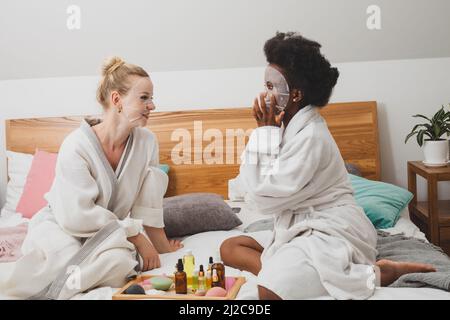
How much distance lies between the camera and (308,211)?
134 cm

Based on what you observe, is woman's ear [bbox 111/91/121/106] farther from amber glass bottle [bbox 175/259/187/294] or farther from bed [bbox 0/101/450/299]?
amber glass bottle [bbox 175/259/187/294]

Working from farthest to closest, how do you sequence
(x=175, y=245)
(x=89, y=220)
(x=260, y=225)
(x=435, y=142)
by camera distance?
(x=435, y=142), (x=260, y=225), (x=175, y=245), (x=89, y=220)

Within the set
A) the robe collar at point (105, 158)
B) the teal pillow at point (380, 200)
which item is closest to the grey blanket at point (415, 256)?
the teal pillow at point (380, 200)

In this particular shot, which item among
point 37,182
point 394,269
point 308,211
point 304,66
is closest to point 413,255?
point 394,269

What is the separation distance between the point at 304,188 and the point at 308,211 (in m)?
0.06

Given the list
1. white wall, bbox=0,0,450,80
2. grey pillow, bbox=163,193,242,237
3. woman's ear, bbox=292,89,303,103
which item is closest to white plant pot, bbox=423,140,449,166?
white wall, bbox=0,0,450,80

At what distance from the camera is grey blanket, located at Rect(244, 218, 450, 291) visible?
4.07 feet

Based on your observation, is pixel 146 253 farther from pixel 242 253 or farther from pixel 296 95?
pixel 296 95

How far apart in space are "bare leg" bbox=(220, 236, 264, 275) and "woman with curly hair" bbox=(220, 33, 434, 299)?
1 centimetres

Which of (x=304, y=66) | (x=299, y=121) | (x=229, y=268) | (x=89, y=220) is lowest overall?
(x=229, y=268)

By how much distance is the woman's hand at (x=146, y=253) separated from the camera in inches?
58.4

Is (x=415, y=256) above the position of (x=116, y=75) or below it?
below
